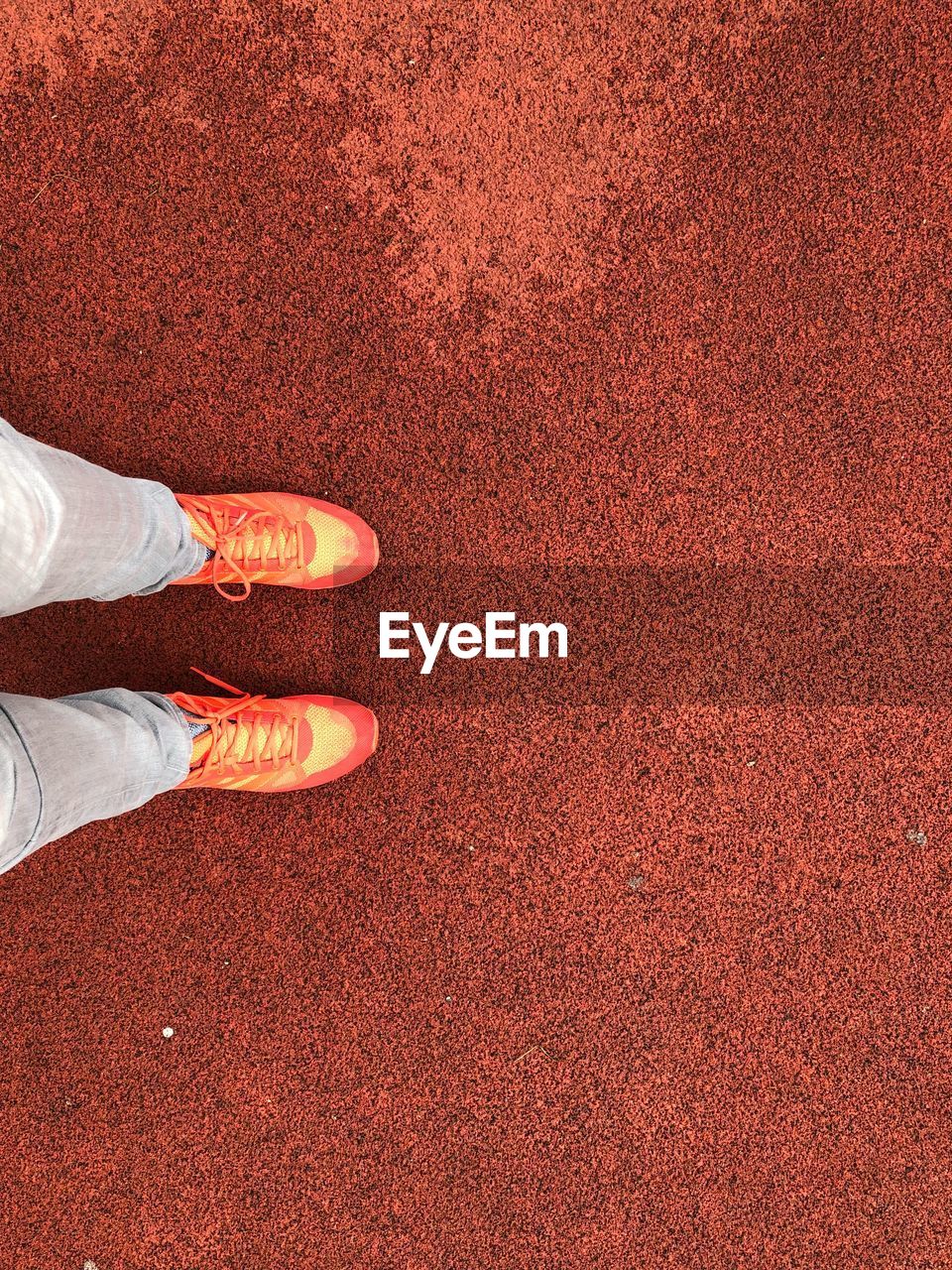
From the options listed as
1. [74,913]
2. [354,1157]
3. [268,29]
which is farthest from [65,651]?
[268,29]

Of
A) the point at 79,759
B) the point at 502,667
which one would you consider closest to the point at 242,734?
the point at 79,759

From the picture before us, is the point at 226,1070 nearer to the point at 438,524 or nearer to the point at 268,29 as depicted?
the point at 438,524

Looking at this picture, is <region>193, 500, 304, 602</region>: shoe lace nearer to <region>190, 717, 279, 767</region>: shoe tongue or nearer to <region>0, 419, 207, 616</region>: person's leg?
<region>0, 419, 207, 616</region>: person's leg

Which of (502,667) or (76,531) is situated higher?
(76,531)

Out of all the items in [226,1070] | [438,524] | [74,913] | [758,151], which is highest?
[758,151]

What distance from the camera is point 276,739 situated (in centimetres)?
107

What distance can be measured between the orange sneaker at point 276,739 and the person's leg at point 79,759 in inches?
1.9

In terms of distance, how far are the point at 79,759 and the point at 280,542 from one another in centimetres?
37

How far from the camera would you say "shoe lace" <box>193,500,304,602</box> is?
3.39 ft

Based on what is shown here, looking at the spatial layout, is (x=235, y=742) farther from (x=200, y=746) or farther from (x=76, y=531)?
(x=76, y=531)

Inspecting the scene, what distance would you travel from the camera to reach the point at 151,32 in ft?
3.65

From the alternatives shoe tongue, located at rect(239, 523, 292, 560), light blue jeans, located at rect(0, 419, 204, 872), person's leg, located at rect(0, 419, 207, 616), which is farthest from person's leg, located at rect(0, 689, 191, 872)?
shoe tongue, located at rect(239, 523, 292, 560)

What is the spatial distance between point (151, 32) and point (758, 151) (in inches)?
33.3

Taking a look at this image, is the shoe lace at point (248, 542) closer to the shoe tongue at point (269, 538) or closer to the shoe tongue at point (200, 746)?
the shoe tongue at point (269, 538)
